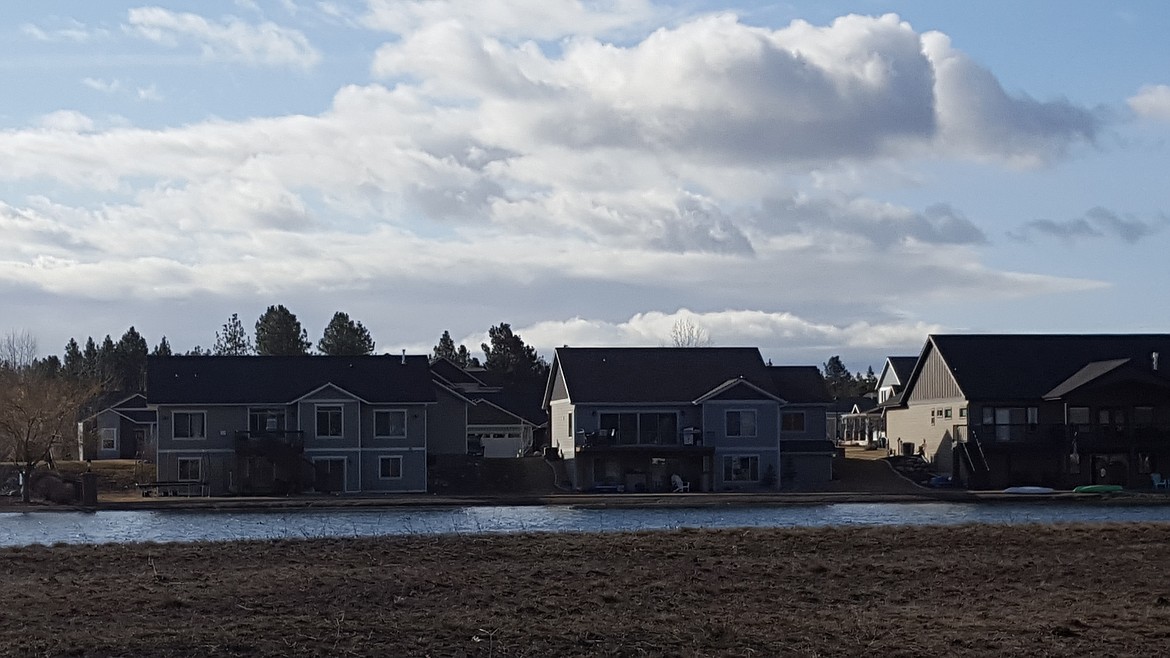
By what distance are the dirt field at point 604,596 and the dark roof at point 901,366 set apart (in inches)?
2855

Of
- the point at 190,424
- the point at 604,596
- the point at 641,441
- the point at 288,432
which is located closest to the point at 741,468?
the point at 641,441

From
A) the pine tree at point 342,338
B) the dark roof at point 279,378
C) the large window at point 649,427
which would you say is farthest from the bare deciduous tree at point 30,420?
the pine tree at point 342,338

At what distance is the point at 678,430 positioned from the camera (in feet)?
229

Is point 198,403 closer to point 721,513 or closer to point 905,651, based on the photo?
point 721,513

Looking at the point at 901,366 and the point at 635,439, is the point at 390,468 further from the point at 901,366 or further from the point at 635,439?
the point at 901,366

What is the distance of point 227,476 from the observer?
2581 inches

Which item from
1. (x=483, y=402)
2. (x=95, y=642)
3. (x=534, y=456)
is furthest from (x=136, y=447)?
(x=95, y=642)

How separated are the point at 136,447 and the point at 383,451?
30.5 meters

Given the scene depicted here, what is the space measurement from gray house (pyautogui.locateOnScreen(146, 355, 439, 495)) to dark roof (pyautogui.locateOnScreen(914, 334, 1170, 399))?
86.9ft

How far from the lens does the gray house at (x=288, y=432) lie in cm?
6538

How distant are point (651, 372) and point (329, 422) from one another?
16055 mm

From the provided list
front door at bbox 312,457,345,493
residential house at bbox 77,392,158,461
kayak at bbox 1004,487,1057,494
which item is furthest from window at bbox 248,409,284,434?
kayak at bbox 1004,487,1057,494

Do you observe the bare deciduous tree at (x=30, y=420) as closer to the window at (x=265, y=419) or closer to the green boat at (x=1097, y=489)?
the window at (x=265, y=419)

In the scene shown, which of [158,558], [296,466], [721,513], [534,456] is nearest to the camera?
[158,558]
